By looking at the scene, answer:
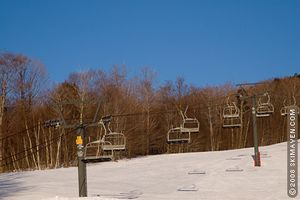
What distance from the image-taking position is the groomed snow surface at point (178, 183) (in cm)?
1286

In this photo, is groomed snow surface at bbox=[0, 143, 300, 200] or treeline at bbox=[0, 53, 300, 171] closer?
groomed snow surface at bbox=[0, 143, 300, 200]

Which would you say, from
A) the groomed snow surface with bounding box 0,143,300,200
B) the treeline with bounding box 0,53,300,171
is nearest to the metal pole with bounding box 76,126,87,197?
the groomed snow surface with bounding box 0,143,300,200

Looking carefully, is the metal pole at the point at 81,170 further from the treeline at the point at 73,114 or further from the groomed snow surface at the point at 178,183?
the treeline at the point at 73,114

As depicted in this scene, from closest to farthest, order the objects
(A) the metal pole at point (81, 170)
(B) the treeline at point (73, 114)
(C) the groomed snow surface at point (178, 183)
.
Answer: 1. (A) the metal pole at point (81, 170)
2. (C) the groomed snow surface at point (178, 183)
3. (B) the treeline at point (73, 114)

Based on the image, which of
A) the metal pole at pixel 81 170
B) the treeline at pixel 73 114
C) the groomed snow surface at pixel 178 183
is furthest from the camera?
the treeline at pixel 73 114

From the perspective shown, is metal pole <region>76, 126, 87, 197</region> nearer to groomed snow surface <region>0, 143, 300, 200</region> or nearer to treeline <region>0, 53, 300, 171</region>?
groomed snow surface <region>0, 143, 300, 200</region>

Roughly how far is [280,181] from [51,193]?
822cm

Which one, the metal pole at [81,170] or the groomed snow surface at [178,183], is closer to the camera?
the metal pole at [81,170]

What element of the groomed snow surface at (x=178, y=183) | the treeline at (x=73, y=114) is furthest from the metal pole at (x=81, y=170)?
the treeline at (x=73, y=114)

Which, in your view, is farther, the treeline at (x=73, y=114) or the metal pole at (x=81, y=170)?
the treeline at (x=73, y=114)

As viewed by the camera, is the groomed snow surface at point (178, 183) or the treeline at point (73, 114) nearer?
the groomed snow surface at point (178, 183)

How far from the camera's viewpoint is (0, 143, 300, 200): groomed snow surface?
1286cm

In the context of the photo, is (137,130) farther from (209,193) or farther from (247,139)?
(209,193)

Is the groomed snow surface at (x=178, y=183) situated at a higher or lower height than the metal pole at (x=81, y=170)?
lower
